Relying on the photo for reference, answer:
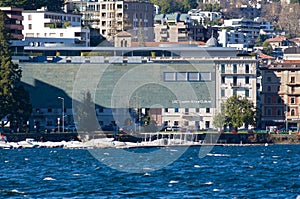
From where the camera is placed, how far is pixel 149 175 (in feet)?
294

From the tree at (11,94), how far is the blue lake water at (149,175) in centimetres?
1341

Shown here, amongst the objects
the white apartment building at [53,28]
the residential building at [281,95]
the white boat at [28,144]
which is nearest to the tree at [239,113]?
the residential building at [281,95]

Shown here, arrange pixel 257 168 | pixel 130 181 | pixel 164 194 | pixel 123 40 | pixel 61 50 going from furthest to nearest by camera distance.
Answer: pixel 123 40 → pixel 61 50 → pixel 257 168 → pixel 130 181 → pixel 164 194

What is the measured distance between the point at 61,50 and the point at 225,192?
277 ft

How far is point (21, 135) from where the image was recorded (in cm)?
13362

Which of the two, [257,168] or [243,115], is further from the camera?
[243,115]

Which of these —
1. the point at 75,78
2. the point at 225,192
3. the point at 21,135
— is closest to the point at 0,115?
the point at 21,135

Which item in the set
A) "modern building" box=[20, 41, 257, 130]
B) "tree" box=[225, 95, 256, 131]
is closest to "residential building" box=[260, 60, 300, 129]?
"modern building" box=[20, 41, 257, 130]

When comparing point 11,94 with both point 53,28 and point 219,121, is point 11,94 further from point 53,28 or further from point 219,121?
point 53,28

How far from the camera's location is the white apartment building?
178 meters

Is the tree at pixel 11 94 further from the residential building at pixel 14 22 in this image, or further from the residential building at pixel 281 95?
the residential building at pixel 281 95

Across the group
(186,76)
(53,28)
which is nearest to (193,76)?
(186,76)

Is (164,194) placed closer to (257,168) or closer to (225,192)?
(225,192)

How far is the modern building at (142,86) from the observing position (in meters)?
149
